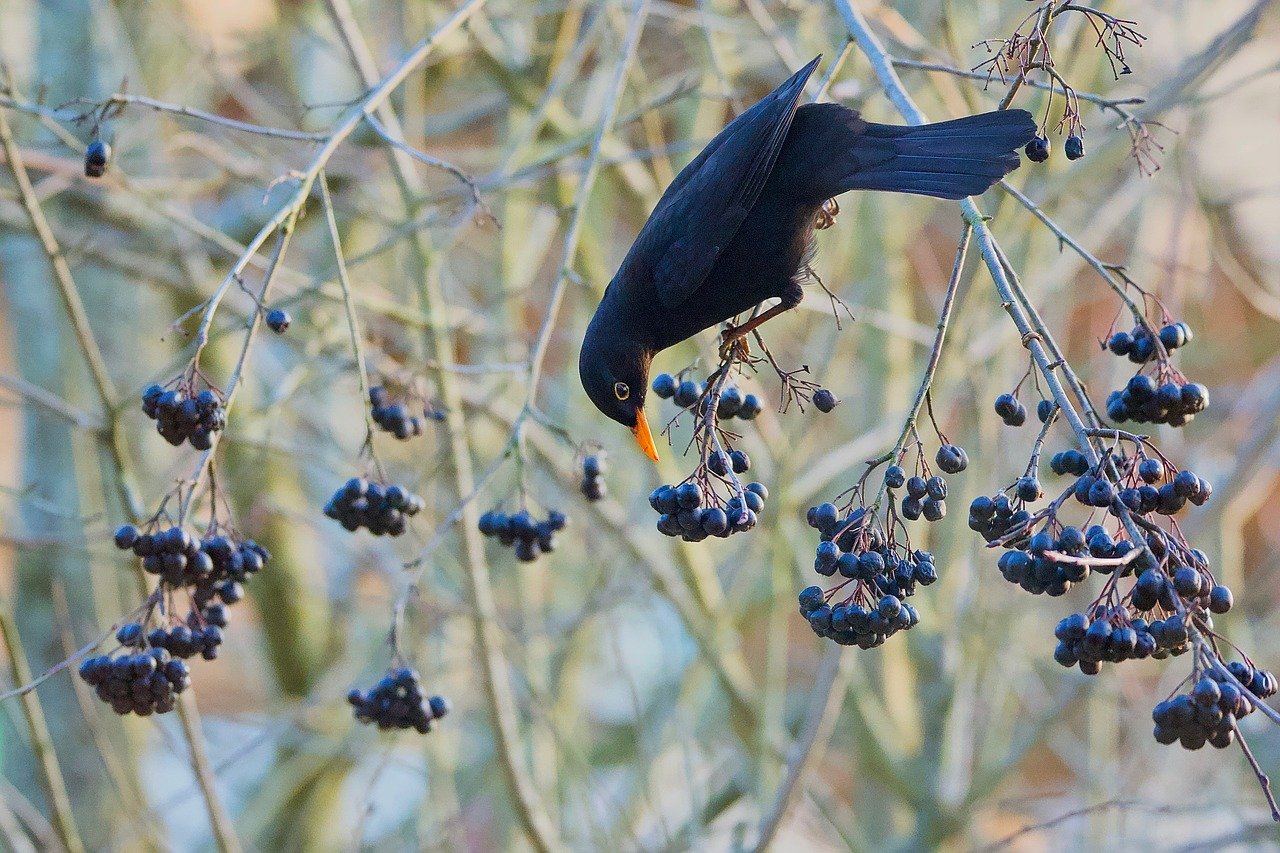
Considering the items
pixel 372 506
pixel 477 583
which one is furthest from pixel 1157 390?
pixel 477 583

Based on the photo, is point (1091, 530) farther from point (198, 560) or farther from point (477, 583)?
point (477, 583)

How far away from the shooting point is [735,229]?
3.12 meters

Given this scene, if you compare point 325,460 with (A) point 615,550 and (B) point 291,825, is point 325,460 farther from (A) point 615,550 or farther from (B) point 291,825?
(B) point 291,825

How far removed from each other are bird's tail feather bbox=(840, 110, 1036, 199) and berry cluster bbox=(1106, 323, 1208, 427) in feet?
1.27

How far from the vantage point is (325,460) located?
389 centimetres

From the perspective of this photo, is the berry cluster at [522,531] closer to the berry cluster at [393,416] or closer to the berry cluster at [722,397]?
the berry cluster at [393,416]

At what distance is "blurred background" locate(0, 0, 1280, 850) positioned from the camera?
13.4 ft

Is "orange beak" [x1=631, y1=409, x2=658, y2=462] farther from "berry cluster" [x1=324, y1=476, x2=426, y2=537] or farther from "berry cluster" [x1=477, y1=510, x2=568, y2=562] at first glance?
"berry cluster" [x1=324, y1=476, x2=426, y2=537]

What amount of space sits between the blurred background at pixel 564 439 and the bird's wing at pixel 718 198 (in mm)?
621

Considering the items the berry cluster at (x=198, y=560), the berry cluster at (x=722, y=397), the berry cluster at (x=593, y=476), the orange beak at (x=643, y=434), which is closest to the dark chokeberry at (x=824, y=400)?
the berry cluster at (x=722, y=397)

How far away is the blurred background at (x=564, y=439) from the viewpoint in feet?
13.4

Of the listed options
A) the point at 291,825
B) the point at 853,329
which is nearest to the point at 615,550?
the point at 853,329

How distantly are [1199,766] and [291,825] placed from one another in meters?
4.53

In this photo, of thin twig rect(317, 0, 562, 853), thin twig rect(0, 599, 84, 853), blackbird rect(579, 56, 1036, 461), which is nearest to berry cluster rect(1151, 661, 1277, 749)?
blackbird rect(579, 56, 1036, 461)
